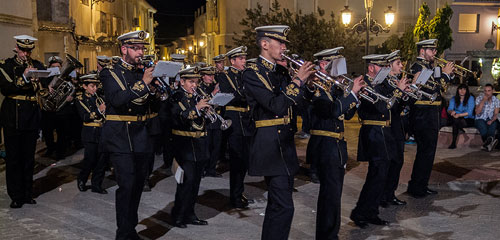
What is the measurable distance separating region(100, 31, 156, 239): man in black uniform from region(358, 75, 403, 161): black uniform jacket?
9.39ft

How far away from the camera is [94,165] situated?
985 centimetres

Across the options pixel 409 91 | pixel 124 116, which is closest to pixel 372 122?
pixel 409 91

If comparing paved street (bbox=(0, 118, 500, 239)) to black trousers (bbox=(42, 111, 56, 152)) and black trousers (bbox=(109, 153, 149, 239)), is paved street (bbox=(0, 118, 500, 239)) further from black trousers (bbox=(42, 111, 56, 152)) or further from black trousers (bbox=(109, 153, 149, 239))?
black trousers (bbox=(42, 111, 56, 152))

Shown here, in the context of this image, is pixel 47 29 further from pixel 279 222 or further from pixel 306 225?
pixel 279 222

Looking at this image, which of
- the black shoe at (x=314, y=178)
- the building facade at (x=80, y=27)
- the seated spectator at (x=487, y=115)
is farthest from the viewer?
the building facade at (x=80, y=27)

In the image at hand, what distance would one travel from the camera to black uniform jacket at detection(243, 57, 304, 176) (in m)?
5.41

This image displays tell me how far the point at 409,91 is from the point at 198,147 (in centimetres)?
296

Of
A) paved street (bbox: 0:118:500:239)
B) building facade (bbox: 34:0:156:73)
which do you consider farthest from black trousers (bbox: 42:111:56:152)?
building facade (bbox: 34:0:156:73)

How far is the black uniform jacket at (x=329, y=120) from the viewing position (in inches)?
247

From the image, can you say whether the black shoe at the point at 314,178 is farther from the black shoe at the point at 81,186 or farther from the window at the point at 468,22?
the window at the point at 468,22

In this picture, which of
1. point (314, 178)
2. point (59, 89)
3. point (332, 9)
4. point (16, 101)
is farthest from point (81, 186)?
point (332, 9)

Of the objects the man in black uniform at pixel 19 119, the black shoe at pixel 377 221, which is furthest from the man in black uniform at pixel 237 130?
the man in black uniform at pixel 19 119

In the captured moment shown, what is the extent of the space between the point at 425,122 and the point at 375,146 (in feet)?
6.25

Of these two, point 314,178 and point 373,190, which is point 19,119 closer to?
point 314,178
